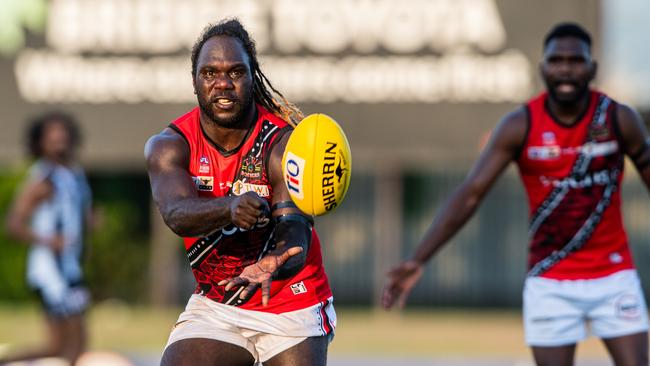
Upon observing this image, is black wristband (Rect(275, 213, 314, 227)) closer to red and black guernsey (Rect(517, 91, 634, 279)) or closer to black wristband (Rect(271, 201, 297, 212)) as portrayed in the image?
black wristband (Rect(271, 201, 297, 212))

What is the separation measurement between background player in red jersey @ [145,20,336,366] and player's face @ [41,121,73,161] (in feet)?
14.1

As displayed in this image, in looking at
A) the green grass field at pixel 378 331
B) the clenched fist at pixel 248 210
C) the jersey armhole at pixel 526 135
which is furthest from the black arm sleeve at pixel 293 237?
the green grass field at pixel 378 331

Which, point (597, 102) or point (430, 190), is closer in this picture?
point (597, 102)

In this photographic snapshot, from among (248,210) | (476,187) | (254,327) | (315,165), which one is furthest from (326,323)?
(476,187)

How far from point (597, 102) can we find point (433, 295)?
1330cm

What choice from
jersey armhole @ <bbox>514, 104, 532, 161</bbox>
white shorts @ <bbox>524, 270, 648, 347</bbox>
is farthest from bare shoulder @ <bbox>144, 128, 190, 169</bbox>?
white shorts @ <bbox>524, 270, 648, 347</bbox>

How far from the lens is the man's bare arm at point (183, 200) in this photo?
4.92m

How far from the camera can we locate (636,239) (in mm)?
19969

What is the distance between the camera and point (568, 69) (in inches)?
271

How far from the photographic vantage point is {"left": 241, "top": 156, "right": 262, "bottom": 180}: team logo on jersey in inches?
217

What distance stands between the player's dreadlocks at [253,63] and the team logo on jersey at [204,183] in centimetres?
49

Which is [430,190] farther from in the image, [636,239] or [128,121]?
[128,121]

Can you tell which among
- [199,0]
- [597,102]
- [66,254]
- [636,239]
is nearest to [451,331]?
[636,239]

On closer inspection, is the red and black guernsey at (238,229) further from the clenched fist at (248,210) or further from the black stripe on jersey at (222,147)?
the clenched fist at (248,210)
